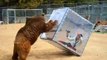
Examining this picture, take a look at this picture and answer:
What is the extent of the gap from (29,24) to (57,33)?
3.14ft

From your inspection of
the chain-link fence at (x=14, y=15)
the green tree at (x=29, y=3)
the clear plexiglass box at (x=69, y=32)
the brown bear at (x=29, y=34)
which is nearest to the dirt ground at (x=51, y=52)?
the clear plexiglass box at (x=69, y=32)

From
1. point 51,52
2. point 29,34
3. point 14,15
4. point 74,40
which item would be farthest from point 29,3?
point 29,34

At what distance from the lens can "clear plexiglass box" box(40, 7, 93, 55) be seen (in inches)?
462

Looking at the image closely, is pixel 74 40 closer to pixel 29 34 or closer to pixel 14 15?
pixel 29 34

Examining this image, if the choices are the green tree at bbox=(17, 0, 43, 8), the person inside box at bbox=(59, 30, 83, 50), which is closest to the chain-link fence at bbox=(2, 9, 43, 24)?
the green tree at bbox=(17, 0, 43, 8)

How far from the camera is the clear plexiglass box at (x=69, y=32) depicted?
11742 mm

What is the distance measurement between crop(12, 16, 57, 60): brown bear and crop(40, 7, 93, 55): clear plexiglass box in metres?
0.38

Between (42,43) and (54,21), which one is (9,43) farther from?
(54,21)

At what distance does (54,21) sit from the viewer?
38.5ft

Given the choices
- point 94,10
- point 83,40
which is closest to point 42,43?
point 83,40

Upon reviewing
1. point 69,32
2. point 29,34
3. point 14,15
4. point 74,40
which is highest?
point 29,34

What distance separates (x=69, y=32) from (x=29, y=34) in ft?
5.58

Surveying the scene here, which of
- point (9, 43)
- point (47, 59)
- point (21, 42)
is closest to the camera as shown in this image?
point (21, 42)

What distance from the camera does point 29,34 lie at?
11.1 meters
